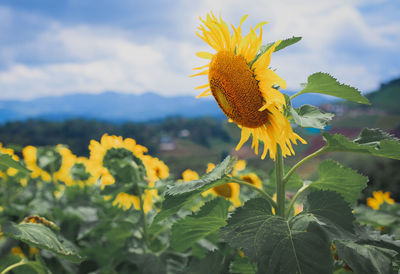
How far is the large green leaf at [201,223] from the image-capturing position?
1.16 metres

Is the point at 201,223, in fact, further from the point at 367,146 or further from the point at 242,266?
the point at 367,146

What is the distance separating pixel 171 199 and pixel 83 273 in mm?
1538

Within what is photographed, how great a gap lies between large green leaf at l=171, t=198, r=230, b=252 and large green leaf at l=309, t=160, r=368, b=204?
1.05ft

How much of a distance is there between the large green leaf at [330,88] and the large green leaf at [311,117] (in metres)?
0.06

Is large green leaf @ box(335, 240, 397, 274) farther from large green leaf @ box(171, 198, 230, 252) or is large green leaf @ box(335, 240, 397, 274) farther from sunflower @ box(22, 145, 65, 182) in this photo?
sunflower @ box(22, 145, 65, 182)

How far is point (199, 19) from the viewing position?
3.53 ft

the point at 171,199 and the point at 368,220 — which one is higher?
the point at 171,199

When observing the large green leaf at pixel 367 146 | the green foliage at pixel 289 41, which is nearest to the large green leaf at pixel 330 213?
the large green leaf at pixel 367 146

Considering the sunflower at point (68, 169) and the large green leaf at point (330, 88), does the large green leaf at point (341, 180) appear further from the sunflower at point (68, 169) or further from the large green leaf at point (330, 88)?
the sunflower at point (68, 169)

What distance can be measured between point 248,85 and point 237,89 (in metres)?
0.03

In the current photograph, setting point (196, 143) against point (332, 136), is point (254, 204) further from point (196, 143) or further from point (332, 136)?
point (196, 143)

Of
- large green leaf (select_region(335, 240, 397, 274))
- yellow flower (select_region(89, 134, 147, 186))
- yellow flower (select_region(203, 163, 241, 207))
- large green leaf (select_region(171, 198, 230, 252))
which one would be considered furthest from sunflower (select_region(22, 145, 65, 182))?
large green leaf (select_region(335, 240, 397, 274))

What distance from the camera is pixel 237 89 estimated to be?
97 cm

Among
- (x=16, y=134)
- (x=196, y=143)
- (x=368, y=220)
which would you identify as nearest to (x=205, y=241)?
(x=368, y=220)
